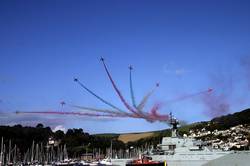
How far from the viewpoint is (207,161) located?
56125 mm

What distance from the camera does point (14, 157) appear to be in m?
99.5

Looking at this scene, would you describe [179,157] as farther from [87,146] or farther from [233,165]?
[87,146]

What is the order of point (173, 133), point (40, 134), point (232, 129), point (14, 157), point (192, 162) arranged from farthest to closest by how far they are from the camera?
point (232, 129) → point (40, 134) → point (14, 157) → point (173, 133) → point (192, 162)

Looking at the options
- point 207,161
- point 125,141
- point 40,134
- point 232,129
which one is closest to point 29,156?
point 40,134

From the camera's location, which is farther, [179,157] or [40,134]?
[40,134]

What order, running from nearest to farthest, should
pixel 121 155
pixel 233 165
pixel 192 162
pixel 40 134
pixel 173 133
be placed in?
pixel 233 165 < pixel 192 162 < pixel 173 133 < pixel 121 155 < pixel 40 134

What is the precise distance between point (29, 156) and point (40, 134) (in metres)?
27.7

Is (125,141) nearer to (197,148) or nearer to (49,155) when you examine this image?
(49,155)

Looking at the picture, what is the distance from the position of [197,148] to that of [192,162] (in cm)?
375

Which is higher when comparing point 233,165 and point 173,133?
point 173,133

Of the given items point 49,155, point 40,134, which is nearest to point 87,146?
point 40,134

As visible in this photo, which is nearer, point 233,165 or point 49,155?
point 233,165

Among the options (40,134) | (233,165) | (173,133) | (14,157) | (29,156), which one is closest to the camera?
(233,165)

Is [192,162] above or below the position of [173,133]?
below
